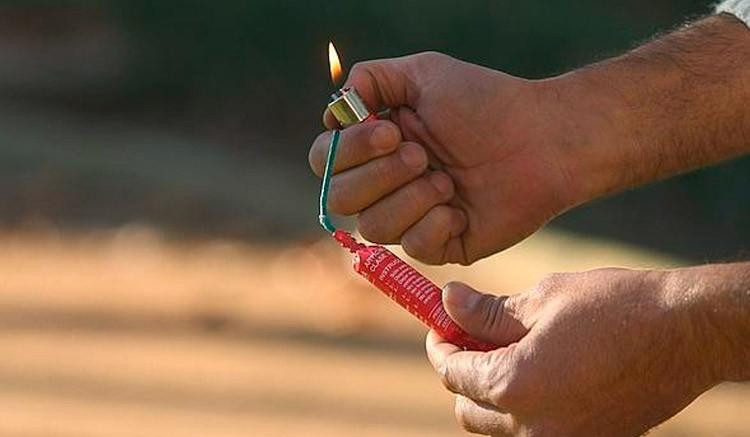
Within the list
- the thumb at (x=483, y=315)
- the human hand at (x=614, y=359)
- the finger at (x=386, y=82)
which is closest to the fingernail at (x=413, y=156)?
the finger at (x=386, y=82)

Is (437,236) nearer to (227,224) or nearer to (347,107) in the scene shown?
(347,107)

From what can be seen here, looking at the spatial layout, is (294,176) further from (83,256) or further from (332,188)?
(332,188)

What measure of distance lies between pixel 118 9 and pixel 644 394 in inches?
238

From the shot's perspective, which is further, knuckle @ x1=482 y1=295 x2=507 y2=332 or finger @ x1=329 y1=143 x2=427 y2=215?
finger @ x1=329 y1=143 x2=427 y2=215

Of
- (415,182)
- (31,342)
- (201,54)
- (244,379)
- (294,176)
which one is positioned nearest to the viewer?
(415,182)

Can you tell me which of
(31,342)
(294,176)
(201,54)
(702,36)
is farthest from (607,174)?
(201,54)

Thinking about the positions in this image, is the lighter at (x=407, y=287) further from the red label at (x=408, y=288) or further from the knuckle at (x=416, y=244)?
the knuckle at (x=416, y=244)

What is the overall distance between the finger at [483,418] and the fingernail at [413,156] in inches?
17.1

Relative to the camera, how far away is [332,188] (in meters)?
2.71

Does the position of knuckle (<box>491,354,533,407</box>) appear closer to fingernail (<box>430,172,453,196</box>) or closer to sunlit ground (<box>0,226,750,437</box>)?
fingernail (<box>430,172,453,196</box>)

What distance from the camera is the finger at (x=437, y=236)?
106 inches

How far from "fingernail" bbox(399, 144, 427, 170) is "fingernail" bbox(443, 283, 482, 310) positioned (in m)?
0.35

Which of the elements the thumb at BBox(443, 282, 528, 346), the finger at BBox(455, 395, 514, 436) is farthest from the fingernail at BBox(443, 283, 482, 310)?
the finger at BBox(455, 395, 514, 436)

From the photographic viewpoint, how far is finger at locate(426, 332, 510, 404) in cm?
224
